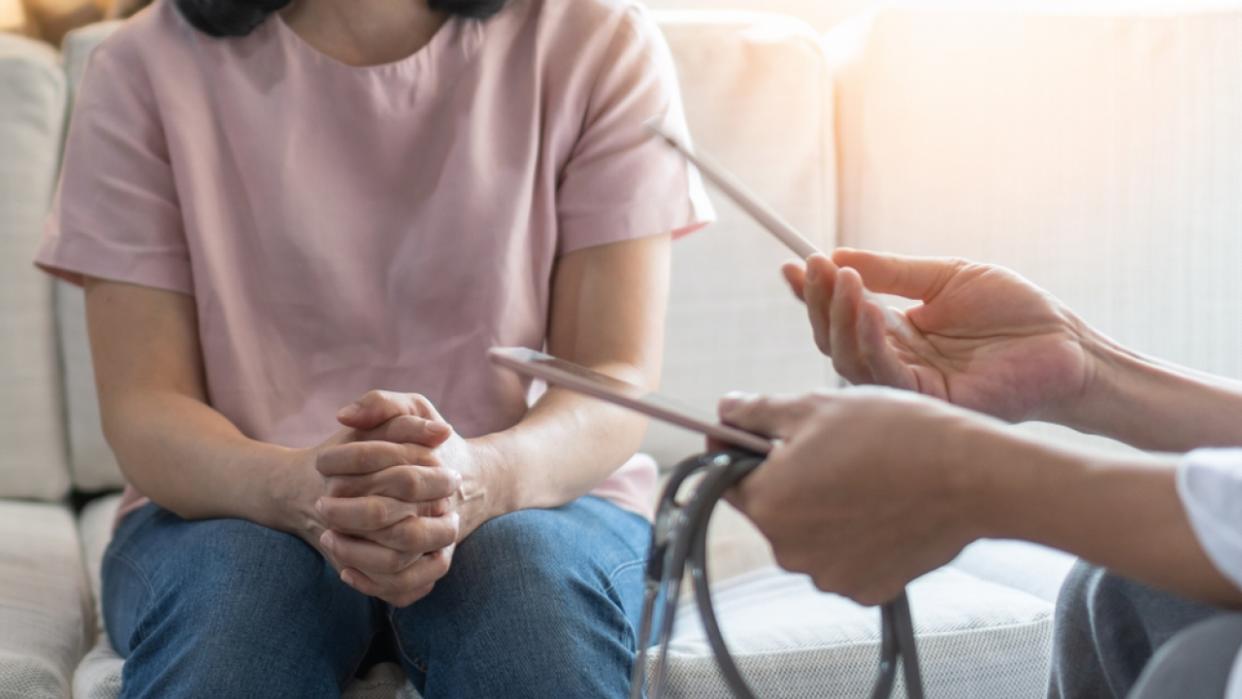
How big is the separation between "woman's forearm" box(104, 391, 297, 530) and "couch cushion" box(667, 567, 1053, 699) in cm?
34

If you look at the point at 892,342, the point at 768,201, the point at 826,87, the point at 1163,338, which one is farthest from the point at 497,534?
the point at 1163,338

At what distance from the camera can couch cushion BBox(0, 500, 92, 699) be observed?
3.42 feet

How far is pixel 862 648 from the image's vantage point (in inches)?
43.1

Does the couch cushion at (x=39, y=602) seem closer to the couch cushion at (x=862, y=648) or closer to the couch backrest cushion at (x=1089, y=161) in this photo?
the couch cushion at (x=862, y=648)

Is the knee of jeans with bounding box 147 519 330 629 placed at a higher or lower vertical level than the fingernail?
lower

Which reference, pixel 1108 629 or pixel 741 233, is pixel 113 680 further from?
pixel 741 233

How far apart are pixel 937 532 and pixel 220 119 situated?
2.63 feet

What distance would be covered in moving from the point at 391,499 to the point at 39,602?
0.46m

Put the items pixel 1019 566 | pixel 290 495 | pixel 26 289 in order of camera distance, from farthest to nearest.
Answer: pixel 26 289 → pixel 1019 566 → pixel 290 495

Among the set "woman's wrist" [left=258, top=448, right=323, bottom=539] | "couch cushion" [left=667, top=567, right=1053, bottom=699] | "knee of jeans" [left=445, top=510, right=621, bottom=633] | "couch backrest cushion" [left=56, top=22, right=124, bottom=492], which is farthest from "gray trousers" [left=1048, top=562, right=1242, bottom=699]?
"couch backrest cushion" [left=56, top=22, right=124, bottom=492]

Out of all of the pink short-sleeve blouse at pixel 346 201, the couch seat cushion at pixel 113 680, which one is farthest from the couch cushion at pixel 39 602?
the pink short-sleeve blouse at pixel 346 201

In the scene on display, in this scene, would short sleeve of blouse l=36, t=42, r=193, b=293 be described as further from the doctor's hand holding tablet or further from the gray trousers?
the gray trousers

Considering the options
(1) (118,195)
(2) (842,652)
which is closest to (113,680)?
(1) (118,195)

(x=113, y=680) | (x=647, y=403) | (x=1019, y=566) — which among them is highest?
(x=647, y=403)
